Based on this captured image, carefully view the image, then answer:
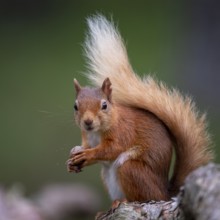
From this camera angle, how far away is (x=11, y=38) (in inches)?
644

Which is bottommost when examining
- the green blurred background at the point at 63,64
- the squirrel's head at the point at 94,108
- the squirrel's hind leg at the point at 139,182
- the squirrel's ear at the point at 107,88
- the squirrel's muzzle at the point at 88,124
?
the squirrel's hind leg at the point at 139,182

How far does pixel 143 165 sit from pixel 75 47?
10.9 metres

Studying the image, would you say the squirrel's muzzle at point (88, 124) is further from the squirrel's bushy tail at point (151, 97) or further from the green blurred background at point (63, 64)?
the green blurred background at point (63, 64)

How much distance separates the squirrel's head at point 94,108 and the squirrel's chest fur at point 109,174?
A: 0.10 metres

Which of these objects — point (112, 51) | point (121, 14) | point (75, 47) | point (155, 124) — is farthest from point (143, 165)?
point (121, 14)

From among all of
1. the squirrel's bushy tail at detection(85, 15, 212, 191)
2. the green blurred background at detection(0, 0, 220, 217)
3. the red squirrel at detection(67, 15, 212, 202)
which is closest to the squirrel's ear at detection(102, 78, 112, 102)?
the red squirrel at detection(67, 15, 212, 202)

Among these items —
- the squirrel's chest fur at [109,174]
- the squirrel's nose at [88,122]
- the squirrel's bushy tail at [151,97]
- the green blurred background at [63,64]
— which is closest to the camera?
the squirrel's nose at [88,122]

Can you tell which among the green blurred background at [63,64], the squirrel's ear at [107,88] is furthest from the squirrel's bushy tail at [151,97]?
the green blurred background at [63,64]

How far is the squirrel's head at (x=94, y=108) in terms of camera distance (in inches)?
181

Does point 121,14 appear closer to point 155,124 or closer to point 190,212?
point 155,124

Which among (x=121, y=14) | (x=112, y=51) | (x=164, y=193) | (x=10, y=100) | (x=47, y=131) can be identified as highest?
(x=121, y=14)

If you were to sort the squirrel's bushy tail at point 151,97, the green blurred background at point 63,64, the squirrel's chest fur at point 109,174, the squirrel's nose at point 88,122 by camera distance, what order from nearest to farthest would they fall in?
1. the squirrel's nose at point 88,122
2. the squirrel's chest fur at point 109,174
3. the squirrel's bushy tail at point 151,97
4. the green blurred background at point 63,64

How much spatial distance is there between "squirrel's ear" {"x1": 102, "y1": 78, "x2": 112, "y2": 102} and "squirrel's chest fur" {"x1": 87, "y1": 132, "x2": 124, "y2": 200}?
17 cm

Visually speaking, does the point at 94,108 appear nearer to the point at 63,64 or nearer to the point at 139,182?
the point at 139,182
